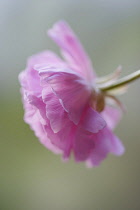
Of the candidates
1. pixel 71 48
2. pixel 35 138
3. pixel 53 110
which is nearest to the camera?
pixel 53 110

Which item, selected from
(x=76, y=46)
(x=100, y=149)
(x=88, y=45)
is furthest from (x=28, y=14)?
(x=100, y=149)

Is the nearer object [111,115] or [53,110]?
[53,110]

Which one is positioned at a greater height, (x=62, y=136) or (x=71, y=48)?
(x=71, y=48)

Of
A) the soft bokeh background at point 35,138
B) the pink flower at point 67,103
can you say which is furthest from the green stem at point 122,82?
the soft bokeh background at point 35,138

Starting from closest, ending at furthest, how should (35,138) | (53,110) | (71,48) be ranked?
(53,110), (71,48), (35,138)

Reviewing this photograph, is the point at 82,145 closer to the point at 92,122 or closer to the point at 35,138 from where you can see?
the point at 92,122

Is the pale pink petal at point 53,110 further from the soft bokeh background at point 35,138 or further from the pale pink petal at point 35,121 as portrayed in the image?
the soft bokeh background at point 35,138

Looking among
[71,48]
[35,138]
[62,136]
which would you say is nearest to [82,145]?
[62,136]
